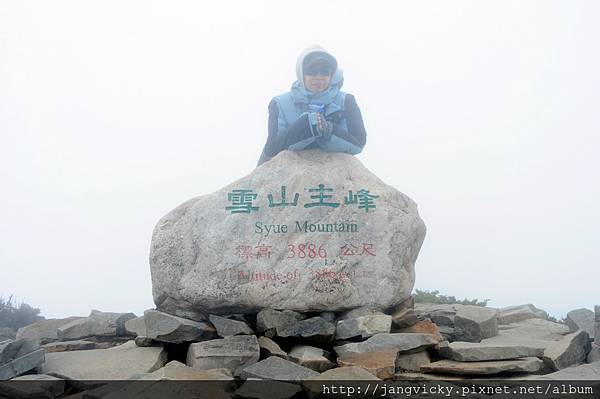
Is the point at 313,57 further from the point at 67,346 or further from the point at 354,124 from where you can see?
the point at 67,346

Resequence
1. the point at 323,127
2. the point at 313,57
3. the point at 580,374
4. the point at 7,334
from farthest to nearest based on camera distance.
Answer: the point at 7,334 < the point at 313,57 < the point at 323,127 < the point at 580,374

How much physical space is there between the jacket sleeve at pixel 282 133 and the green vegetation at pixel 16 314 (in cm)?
854

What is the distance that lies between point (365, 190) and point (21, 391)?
5751 mm

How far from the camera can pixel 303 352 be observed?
7.57m

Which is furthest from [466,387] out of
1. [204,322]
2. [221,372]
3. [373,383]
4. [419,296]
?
[419,296]

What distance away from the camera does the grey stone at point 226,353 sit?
24.0 ft

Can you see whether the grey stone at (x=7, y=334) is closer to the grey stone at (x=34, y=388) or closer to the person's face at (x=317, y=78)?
the grey stone at (x=34, y=388)

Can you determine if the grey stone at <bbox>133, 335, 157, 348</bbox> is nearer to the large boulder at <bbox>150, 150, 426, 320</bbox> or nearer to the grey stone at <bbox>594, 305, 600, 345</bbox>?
the large boulder at <bbox>150, 150, 426, 320</bbox>

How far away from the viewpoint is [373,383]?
594 cm

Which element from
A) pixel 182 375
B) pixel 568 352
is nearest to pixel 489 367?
pixel 568 352

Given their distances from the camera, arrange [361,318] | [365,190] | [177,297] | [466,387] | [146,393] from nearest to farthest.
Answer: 1. [146,393]
2. [466,387]
3. [361,318]
4. [177,297]
5. [365,190]

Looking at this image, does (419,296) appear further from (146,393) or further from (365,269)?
(146,393)

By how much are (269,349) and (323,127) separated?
3.85 metres

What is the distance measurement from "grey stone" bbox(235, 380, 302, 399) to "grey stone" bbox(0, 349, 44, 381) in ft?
9.85
